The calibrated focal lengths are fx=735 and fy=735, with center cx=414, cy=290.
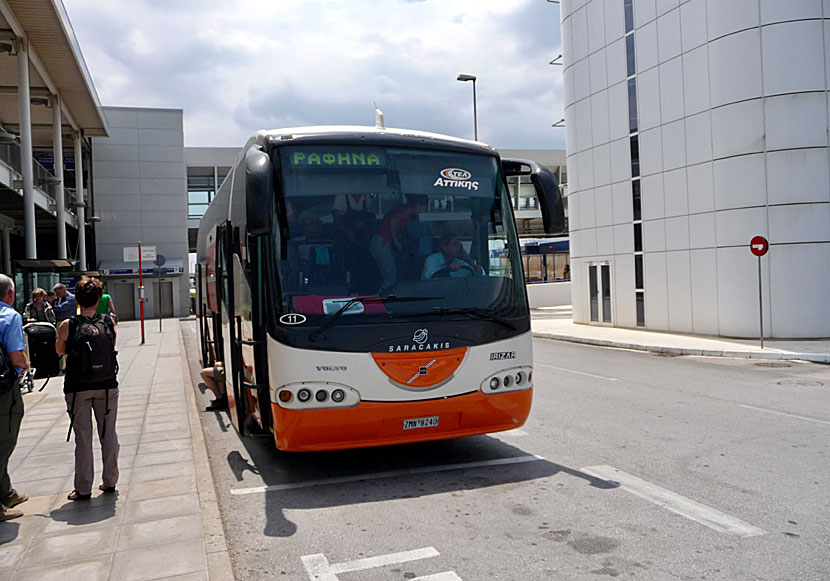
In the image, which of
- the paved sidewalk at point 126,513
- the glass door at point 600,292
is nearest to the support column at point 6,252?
the paved sidewalk at point 126,513

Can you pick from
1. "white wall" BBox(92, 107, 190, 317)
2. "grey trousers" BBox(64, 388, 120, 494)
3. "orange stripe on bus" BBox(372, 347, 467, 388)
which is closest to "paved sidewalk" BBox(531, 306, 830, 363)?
"orange stripe on bus" BBox(372, 347, 467, 388)

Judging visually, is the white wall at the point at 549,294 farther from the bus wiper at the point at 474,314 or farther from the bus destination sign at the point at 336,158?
the bus destination sign at the point at 336,158

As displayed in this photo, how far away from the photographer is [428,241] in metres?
6.47

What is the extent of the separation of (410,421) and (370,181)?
212cm

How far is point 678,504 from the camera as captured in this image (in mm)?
5457

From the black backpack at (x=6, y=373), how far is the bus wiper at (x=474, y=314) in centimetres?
298

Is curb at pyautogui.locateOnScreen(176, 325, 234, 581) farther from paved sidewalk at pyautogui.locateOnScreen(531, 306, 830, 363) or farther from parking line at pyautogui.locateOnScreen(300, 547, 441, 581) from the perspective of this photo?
paved sidewalk at pyautogui.locateOnScreen(531, 306, 830, 363)

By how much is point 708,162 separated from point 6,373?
18401mm

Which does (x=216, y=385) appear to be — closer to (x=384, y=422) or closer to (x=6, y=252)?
(x=384, y=422)

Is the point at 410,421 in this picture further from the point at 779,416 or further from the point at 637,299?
the point at 637,299

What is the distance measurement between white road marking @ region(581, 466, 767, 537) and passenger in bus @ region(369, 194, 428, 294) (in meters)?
2.47

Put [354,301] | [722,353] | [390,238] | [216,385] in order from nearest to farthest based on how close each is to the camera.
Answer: [354,301], [390,238], [216,385], [722,353]

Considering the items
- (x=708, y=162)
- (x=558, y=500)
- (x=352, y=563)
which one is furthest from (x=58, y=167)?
(x=352, y=563)

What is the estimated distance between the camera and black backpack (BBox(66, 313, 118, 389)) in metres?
5.77
